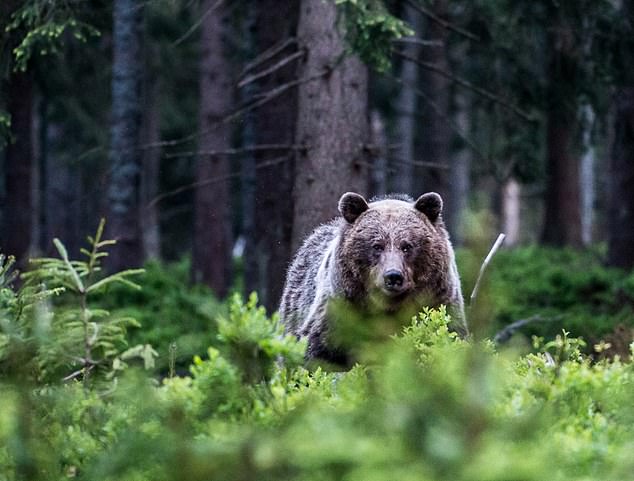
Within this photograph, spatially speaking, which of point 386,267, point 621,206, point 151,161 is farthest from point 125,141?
point 151,161

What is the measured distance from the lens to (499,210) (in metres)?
42.1

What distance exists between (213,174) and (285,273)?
9.05 metres

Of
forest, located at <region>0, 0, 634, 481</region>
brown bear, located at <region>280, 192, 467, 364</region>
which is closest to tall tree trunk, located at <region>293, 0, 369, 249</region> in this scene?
forest, located at <region>0, 0, 634, 481</region>

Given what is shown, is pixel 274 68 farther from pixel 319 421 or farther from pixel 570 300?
pixel 319 421

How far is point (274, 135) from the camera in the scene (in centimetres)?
1491

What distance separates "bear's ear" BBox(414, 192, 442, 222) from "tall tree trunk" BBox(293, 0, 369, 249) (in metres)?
3.00

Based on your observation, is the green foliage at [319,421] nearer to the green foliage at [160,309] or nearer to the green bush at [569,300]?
the green bush at [569,300]

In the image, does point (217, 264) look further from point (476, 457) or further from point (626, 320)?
point (476, 457)

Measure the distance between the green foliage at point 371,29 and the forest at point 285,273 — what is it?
2cm

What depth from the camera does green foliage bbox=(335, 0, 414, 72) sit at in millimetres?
9516

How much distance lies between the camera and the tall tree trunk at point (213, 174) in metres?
20.8

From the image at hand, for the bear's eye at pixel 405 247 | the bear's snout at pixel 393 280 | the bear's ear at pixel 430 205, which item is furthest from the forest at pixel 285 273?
the bear's ear at pixel 430 205

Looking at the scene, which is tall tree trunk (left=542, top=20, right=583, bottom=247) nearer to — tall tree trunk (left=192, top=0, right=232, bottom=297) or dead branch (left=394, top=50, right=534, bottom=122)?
tall tree trunk (left=192, top=0, right=232, bottom=297)

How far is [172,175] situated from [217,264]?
1601cm
